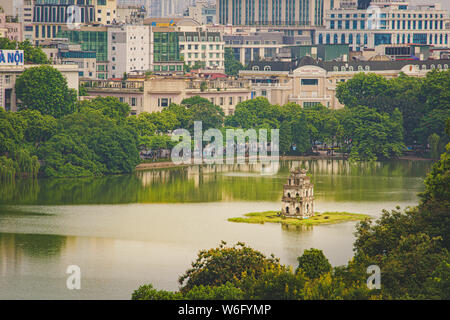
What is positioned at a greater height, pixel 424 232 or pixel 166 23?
pixel 166 23

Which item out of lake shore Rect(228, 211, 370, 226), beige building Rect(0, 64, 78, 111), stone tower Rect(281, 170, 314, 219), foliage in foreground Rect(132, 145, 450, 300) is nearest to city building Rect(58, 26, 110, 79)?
beige building Rect(0, 64, 78, 111)

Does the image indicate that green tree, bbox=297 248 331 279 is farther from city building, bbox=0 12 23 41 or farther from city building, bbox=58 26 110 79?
city building, bbox=0 12 23 41

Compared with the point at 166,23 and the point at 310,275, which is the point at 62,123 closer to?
the point at 310,275

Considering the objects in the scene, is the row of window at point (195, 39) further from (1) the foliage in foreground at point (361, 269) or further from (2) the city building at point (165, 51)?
(1) the foliage in foreground at point (361, 269)

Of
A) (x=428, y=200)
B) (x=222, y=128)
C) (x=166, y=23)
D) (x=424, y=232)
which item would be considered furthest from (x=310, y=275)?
(x=166, y=23)

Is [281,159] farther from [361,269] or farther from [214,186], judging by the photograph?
[361,269]

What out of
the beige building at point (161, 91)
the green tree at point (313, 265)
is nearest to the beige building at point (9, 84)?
the beige building at point (161, 91)
